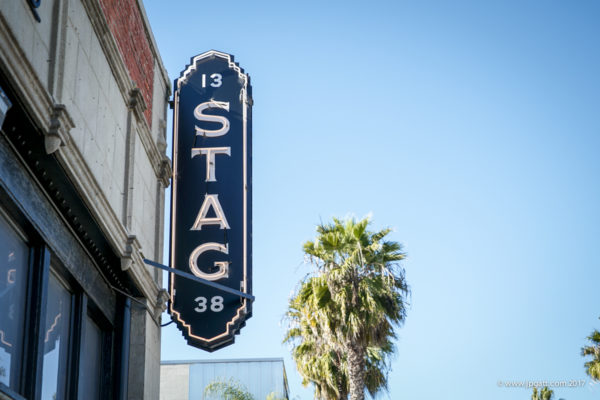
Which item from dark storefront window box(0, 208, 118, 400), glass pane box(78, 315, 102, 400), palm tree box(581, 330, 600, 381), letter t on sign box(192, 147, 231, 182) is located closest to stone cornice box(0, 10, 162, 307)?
dark storefront window box(0, 208, 118, 400)

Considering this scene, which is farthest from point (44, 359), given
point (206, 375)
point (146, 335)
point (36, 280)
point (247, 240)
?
point (206, 375)

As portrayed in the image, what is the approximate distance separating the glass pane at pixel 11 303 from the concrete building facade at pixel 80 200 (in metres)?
0.02

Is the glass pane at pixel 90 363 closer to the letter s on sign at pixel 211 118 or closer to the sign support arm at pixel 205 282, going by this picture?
the sign support arm at pixel 205 282

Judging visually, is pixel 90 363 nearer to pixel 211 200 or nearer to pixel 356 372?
pixel 211 200

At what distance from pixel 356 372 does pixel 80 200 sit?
14.6 meters

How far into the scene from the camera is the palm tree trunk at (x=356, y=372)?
929 inches

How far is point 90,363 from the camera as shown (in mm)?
12102

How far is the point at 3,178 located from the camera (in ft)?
28.6

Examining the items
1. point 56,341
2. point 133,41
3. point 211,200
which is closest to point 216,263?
point 211,200

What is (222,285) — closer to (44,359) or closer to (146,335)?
(146,335)

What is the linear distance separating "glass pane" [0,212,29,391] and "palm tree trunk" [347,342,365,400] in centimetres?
1542

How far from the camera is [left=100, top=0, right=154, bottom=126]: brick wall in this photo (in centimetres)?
1309

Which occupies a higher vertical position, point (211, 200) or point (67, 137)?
point (211, 200)

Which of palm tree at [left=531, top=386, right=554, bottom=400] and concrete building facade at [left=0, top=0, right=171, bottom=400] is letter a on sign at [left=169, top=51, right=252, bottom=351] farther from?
palm tree at [left=531, top=386, right=554, bottom=400]
